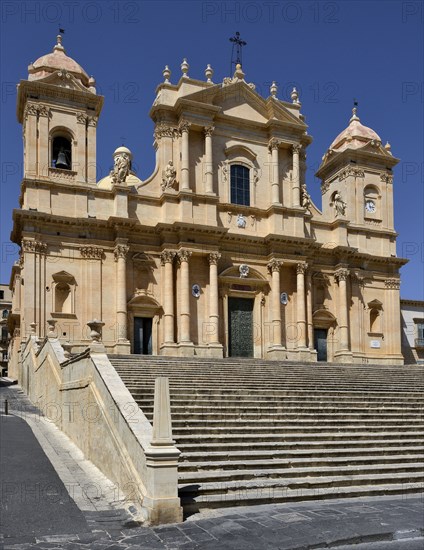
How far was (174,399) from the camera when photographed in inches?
570

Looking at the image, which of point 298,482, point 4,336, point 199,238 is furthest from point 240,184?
point 4,336

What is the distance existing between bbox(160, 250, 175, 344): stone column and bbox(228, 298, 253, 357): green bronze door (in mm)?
3087

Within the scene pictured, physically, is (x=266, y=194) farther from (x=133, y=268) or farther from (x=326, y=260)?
(x=133, y=268)

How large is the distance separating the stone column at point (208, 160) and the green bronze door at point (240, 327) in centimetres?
546

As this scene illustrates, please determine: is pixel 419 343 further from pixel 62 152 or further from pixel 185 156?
pixel 62 152

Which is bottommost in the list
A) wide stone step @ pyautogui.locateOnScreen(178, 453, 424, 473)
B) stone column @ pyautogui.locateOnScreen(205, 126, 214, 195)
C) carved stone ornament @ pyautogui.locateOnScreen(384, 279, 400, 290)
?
wide stone step @ pyautogui.locateOnScreen(178, 453, 424, 473)

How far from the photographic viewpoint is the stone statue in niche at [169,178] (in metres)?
28.7

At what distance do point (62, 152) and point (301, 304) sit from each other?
13.2 meters

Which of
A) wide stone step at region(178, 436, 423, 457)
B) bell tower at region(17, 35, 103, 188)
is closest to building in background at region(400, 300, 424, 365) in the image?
bell tower at region(17, 35, 103, 188)

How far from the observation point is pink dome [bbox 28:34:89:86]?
1126 inches

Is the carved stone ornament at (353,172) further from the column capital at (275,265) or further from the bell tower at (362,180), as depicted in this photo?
the column capital at (275,265)

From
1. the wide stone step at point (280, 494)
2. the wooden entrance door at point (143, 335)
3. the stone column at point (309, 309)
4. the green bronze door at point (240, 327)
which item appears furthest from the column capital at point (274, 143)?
the wide stone step at point (280, 494)

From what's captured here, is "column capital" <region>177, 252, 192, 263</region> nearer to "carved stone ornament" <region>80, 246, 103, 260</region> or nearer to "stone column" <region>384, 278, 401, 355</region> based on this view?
"carved stone ornament" <region>80, 246, 103, 260</region>

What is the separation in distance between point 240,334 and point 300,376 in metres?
9.02
